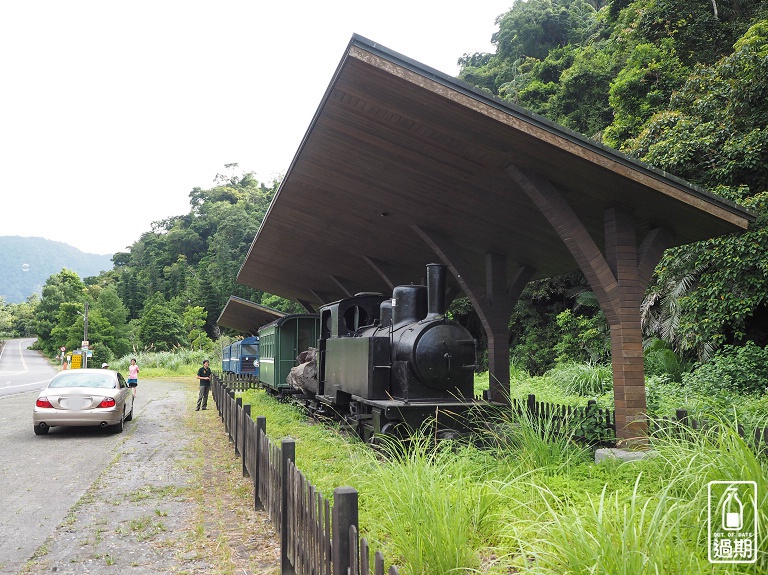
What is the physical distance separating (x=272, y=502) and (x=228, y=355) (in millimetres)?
31437

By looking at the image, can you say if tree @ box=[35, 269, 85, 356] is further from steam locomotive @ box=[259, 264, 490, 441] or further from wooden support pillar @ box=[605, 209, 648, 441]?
wooden support pillar @ box=[605, 209, 648, 441]

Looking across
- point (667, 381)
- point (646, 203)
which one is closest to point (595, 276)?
point (646, 203)

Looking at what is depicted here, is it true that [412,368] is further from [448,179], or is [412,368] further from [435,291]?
[448,179]

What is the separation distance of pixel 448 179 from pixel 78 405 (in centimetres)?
806

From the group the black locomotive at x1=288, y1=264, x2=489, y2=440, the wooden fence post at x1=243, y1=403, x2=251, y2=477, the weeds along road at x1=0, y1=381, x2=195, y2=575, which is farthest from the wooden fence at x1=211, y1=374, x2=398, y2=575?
the black locomotive at x1=288, y1=264, x2=489, y2=440

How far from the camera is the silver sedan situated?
36.1 feet

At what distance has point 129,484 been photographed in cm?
737

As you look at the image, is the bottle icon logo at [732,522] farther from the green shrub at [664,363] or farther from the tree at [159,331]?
the tree at [159,331]

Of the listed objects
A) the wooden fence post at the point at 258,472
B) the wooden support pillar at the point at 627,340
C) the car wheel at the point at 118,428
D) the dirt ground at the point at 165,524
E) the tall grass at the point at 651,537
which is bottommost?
the car wheel at the point at 118,428

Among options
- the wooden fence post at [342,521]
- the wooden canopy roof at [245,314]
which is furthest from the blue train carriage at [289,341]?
the wooden fence post at [342,521]

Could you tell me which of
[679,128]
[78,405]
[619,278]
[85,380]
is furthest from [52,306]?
[619,278]

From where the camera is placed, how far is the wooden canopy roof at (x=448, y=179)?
6.38m

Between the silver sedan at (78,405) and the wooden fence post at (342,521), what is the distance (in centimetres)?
970

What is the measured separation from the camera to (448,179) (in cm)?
877
